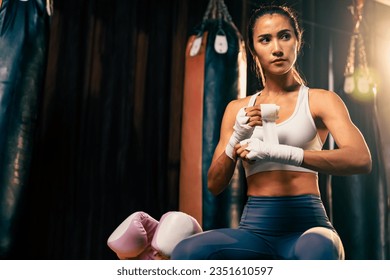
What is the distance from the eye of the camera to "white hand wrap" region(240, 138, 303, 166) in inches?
36.0

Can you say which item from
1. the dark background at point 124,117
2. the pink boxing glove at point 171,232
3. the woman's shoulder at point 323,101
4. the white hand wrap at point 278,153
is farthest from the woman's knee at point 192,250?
the dark background at point 124,117

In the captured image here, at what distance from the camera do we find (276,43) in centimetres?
104

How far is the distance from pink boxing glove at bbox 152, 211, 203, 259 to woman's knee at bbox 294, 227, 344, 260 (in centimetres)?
28

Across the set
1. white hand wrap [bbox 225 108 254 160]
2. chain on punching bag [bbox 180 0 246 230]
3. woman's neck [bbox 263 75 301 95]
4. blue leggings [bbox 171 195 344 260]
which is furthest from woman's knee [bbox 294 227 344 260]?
chain on punching bag [bbox 180 0 246 230]

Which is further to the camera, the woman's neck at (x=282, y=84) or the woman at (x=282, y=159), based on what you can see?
the woman's neck at (x=282, y=84)

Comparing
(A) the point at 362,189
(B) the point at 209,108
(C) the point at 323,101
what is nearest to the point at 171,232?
(C) the point at 323,101

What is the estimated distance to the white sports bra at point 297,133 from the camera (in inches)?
38.9

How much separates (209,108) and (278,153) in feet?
2.39

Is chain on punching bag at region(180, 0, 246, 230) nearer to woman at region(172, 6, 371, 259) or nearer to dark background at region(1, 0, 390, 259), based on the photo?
dark background at region(1, 0, 390, 259)

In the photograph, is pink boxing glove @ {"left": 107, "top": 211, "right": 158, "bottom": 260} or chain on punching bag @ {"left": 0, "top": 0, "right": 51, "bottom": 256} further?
chain on punching bag @ {"left": 0, "top": 0, "right": 51, "bottom": 256}

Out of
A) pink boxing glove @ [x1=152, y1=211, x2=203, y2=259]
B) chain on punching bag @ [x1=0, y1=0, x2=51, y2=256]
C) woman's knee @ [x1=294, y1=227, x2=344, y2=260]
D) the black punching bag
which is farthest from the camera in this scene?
the black punching bag

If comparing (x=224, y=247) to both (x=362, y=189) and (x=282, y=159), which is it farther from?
(x=362, y=189)

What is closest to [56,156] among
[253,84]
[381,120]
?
[253,84]

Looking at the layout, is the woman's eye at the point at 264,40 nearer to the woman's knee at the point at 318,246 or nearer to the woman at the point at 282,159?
the woman at the point at 282,159
